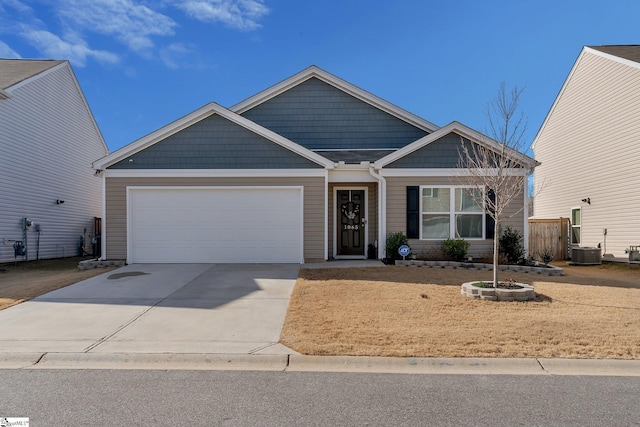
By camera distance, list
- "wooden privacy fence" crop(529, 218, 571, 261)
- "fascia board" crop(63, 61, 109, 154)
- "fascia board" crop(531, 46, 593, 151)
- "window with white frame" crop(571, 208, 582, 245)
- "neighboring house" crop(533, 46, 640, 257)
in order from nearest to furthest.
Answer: "neighboring house" crop(533, 46, 640, 257) → "wooden privacy fence" crop(529, 218, 571, 261) → "fascia board" crop(531, 46, 593, 151) → "window with white frame" crop(571, 208, 582, 245) → "fascia board" crop(63, 61, 109, 154)

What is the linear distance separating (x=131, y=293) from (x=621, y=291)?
32.9 ft

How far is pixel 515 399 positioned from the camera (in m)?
3.68

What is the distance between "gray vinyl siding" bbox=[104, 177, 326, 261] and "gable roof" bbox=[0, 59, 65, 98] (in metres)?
6.19

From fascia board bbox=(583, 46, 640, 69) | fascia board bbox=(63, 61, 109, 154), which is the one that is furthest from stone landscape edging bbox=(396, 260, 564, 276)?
fascia board bbox=(63, 61, 109, 154)

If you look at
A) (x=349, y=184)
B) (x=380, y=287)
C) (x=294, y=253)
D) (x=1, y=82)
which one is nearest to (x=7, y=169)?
(x=1, y=82)

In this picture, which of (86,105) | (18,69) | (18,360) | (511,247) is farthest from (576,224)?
(18,69)

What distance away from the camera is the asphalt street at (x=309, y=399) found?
331 centimetres

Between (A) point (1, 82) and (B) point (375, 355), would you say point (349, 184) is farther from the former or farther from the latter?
(A) point (1, 82)

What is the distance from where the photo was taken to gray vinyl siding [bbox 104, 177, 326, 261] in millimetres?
11695

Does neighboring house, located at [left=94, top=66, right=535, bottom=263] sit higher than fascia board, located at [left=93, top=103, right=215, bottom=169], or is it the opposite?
fascia board, located at [left=93, top=103, right=215, bottom=169]

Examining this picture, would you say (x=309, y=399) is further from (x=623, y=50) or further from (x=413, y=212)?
(x=623, y=50)

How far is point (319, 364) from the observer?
454 cm

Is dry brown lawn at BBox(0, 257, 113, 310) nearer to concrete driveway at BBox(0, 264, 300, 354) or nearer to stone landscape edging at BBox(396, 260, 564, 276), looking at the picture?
concrete driveway at BBox(0, 264, 300, 354)

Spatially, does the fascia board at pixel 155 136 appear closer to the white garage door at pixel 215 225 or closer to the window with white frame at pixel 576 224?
the white garage door at pixel 215 225
